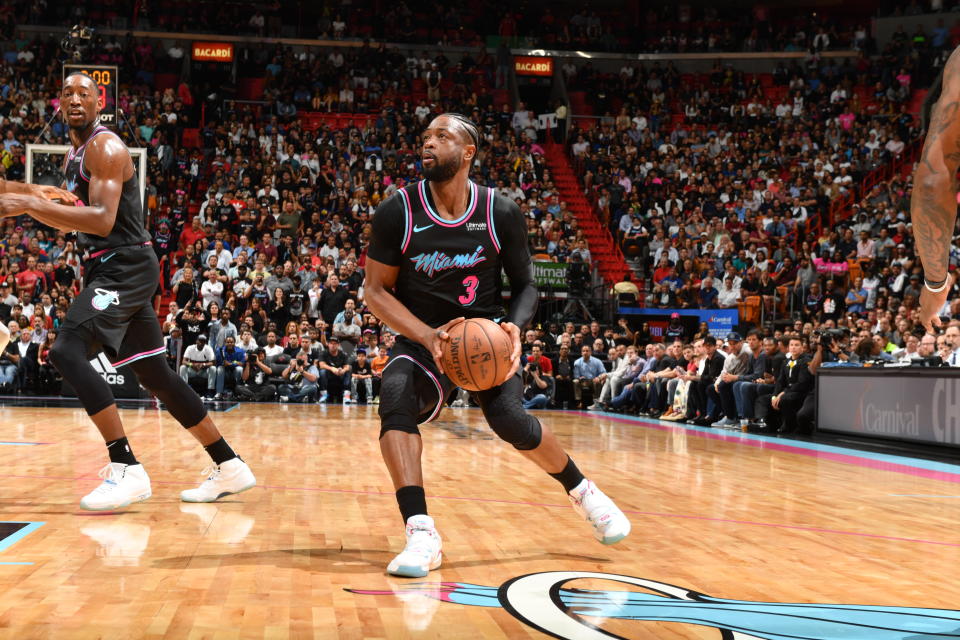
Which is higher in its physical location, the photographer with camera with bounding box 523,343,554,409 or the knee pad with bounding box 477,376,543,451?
the knee pad with bounding box 477,376,543,451

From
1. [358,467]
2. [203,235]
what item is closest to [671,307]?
[203,235]

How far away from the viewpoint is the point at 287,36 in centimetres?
2786

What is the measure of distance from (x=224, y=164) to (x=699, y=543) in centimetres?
1938

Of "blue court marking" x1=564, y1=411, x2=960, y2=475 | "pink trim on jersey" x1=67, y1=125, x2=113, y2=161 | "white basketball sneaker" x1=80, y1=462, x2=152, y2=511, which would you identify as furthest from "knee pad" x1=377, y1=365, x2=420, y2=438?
"blue court marking" x1=564, y1=411, x2=960, y2=475

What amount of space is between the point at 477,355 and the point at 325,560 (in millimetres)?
957

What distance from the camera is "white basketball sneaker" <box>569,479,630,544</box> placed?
3.96 m

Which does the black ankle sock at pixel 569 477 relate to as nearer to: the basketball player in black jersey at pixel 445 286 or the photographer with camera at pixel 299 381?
the basketball player in black jersey at pixel 445 286

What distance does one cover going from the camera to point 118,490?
4.63m

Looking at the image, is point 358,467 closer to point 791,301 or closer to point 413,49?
point 791,301

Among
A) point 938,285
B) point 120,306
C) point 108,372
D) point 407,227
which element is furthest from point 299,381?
point 938,285

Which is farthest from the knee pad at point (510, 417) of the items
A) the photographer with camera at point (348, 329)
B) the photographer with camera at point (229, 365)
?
the photographer with camera at point (348, 329)

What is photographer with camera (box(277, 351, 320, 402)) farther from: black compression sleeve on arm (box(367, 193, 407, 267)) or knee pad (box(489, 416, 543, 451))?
knee pad (box(489, 416, 543, 451))

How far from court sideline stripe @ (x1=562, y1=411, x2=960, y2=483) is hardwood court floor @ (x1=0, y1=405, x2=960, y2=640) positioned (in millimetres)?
131

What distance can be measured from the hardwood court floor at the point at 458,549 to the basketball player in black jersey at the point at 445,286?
1.47 feet
